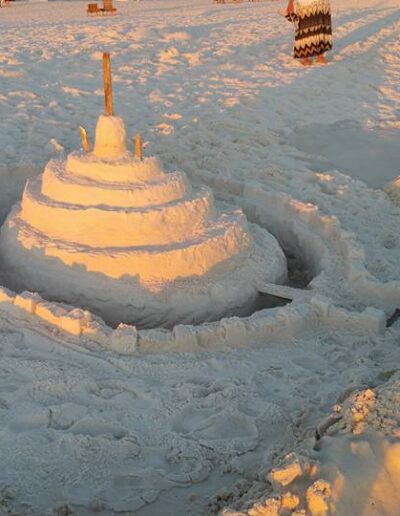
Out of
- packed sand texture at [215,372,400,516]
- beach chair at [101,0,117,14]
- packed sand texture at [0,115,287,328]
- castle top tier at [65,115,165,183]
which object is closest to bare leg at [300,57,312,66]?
beach chair at [101,0,117,14]

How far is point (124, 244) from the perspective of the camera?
4406mm

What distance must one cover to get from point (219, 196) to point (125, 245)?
6.44 ft

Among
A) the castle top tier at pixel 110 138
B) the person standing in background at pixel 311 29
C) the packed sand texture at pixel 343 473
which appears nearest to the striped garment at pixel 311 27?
the person standing in background at pixel 311 29

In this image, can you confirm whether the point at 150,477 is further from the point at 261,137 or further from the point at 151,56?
the point at 151,56

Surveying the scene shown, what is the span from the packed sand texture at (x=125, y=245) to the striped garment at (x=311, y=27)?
599 centimetres

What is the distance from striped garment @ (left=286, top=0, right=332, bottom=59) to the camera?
9836 millimetres

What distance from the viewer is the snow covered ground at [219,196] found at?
3.12m

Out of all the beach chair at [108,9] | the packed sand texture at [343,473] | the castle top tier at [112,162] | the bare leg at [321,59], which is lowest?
the bare leg at [321,59]

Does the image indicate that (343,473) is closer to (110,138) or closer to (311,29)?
(110,138)

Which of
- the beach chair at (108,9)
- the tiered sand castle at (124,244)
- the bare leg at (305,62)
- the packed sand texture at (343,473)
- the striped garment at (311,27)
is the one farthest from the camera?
the beach chair at (108,9)

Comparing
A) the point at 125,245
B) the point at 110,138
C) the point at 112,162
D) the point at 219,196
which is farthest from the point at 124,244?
the point at 219,196

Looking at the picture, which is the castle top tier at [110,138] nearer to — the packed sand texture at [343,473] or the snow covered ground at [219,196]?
the snow covered ground at [219,196]

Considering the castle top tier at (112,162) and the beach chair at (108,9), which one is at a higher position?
the castle top tier at (112,162)

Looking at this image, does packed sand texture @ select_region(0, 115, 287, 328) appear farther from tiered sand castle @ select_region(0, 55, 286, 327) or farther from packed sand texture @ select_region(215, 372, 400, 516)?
packed sand texture @ select_region(215, 372, 400, 516)
